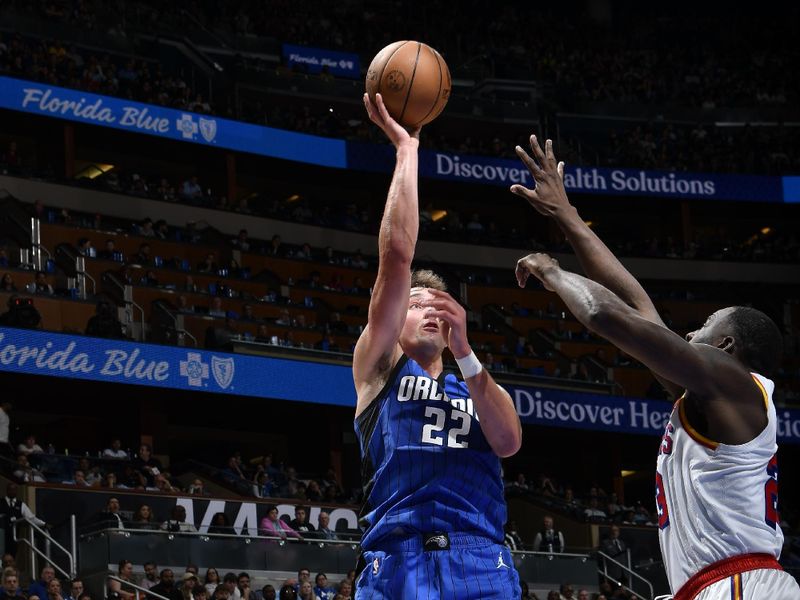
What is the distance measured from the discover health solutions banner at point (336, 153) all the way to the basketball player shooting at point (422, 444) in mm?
22525

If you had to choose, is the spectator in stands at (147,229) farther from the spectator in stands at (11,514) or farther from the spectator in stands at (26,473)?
the spectator in stands at (11,514)

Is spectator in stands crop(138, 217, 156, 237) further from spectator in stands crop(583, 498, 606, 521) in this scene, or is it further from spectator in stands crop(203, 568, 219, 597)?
spectator in stands crop(203, 568, 219, 597)

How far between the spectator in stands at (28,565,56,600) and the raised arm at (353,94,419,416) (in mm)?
9460

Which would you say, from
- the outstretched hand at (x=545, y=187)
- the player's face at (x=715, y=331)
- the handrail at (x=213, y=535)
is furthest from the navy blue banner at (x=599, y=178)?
the player's face at (x=715, y=331)

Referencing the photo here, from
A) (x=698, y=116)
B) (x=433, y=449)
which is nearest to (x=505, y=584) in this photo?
(x=433, y=449)

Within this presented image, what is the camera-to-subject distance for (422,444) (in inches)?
187

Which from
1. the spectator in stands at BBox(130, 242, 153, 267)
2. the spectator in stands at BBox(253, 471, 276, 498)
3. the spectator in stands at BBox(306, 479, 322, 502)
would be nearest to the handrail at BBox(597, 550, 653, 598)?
the spectator in stands at BBox(306, 479, 322, 502)

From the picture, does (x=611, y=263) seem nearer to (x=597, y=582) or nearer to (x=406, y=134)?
(x=406, y=134)

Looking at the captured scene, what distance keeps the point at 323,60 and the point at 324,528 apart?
18.5 m

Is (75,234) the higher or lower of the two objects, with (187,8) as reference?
lower

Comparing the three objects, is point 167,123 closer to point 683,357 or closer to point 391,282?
point 391,282

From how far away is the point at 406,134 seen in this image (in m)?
5.08

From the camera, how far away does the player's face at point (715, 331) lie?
13.3ft

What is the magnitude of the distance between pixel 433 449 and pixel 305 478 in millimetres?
20225
